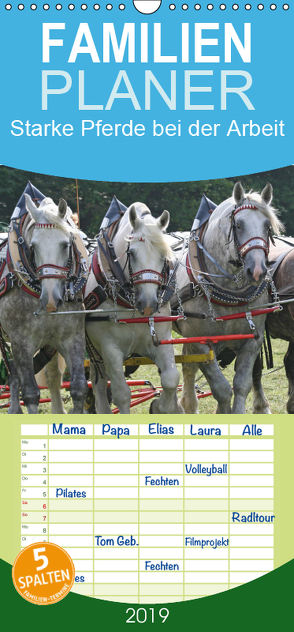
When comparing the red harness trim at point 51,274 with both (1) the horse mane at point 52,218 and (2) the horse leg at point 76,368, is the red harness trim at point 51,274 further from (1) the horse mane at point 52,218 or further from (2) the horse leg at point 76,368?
(2) the horse leg at point 76,368

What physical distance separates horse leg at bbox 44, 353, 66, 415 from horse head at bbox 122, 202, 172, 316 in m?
1.64

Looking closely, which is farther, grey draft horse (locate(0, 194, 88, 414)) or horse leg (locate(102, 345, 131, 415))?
horse leg (locate(102, 345, 131, 415))

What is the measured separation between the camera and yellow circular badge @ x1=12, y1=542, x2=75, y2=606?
226 cm

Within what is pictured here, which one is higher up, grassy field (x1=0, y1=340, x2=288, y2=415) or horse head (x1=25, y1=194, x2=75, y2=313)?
horse head (x1=25, y1=194, x2=75, y2=313)

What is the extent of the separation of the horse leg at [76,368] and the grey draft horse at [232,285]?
0.85 meters

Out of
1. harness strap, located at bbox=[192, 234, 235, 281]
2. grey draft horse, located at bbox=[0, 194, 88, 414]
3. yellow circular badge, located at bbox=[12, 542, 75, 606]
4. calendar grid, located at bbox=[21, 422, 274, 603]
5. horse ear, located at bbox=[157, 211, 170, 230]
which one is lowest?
yellow circular badge, located at bbox=[12, 542, 75, 606]

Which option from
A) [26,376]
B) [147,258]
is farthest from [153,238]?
[26,376]

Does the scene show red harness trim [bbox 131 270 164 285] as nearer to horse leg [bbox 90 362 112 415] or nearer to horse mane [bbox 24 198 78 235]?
horse mane [bbox 24 198 78 235]

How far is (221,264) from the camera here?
4469 mm

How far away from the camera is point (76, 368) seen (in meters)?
4.10

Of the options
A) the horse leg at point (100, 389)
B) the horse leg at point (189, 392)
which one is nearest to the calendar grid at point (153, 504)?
the horse leg at point (100, 389)

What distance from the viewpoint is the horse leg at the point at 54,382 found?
17.5 ft

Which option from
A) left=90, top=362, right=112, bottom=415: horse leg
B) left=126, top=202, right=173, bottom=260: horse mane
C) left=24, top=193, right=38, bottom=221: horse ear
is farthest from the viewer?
left=90, top=362, right=112, bottom=415: horse leg

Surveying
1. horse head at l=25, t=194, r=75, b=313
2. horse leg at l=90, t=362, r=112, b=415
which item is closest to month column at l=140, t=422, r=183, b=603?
horse head at l=25, t=194, r=75, b=313
